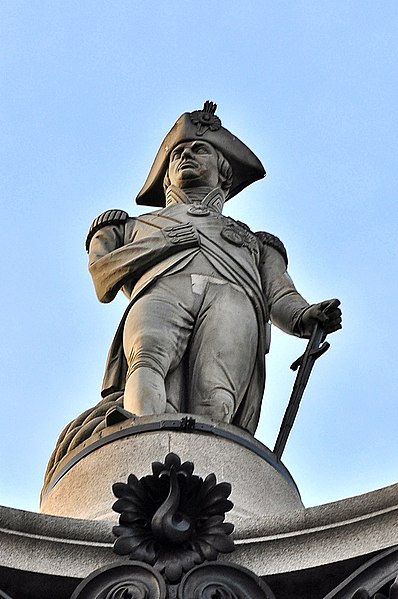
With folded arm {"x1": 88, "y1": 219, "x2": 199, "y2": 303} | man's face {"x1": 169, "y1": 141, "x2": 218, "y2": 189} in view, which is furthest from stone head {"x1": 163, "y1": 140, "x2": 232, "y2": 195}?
folded arm {"x1": 88, "y1": 219, "x2": 199, "y2": 303}

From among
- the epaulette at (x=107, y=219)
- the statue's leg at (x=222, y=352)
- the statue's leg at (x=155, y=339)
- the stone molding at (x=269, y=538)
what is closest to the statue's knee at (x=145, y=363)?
the statue's leg at (x=155, y=339)

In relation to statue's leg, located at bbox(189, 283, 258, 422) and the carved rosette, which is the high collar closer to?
statue's leg, located at bbox(189, 283, 258, 422)

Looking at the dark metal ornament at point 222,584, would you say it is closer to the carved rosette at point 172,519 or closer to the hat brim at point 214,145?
the carved rosette at point 172,519

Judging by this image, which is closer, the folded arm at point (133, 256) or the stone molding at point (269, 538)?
the stone molding at point (269, 538)

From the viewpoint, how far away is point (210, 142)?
15688 mm

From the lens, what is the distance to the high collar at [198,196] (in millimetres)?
15078

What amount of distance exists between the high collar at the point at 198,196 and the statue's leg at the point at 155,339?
1.59 meters

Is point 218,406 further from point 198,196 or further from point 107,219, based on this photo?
point 198,196

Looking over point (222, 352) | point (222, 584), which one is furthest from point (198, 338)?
point (222, 584)

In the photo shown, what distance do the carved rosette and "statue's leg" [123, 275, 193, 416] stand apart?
3046 mm

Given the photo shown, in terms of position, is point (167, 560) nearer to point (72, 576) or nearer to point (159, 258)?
point (72, 576)

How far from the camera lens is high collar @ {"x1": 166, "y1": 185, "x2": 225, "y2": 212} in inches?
594

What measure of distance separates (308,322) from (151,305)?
133 cm

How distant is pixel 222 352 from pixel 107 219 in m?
2.07
